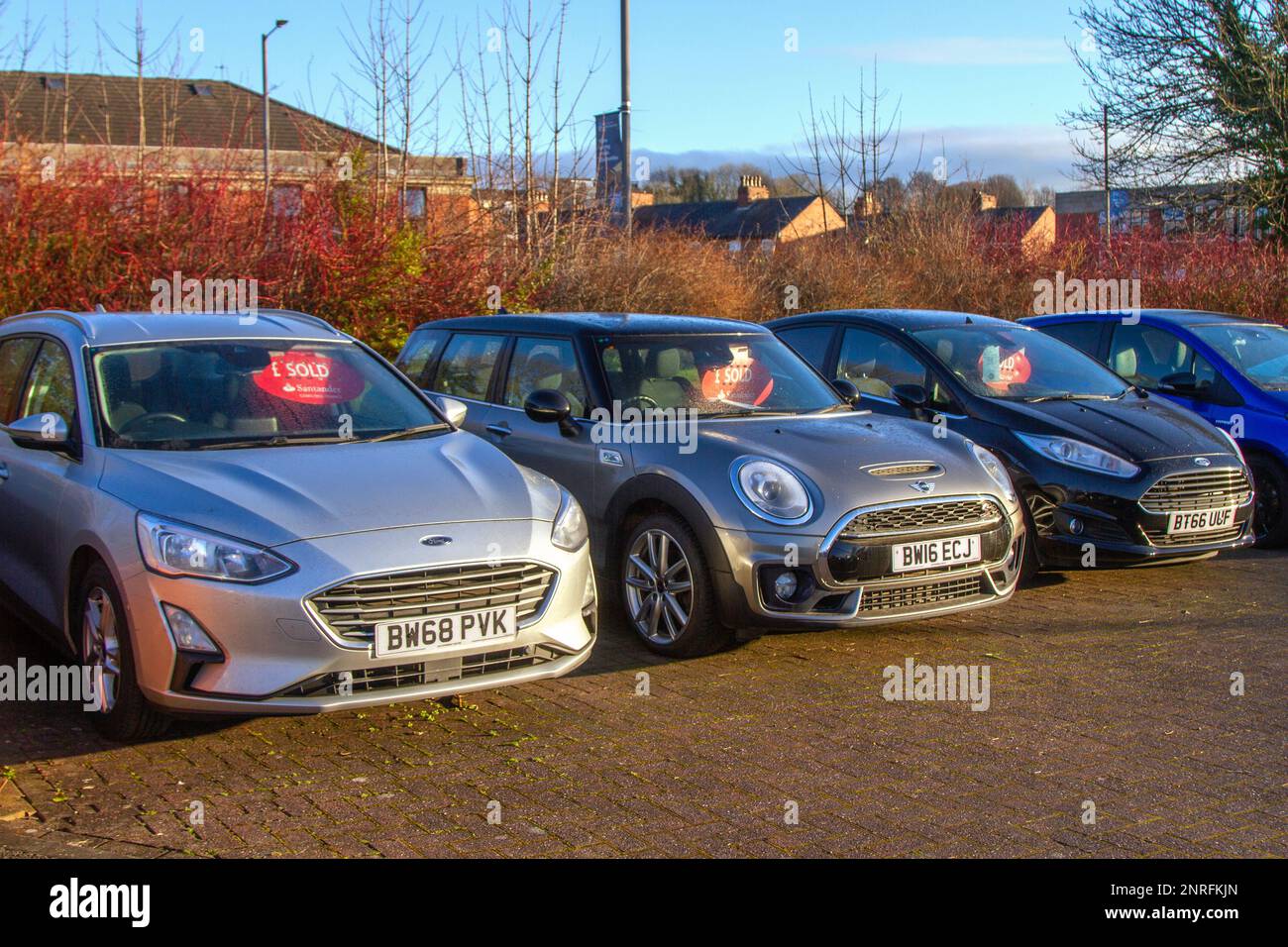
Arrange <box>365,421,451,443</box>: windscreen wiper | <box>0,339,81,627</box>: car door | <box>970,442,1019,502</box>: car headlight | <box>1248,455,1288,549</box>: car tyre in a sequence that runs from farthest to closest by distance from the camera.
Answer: <box>1248,455,1288,549</box>: car tyre, <box>970,442,1019,502</box>: car headlight, <box>365,421,451,443</box>: windscreen wiper, <box>0,339,81,627</box>: car door

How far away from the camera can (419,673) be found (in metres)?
4.95

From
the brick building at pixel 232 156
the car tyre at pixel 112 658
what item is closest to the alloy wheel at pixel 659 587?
the car tyre at pixel 112 658

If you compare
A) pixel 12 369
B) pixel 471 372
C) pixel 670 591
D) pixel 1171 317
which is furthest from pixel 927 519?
pixel 1171 317

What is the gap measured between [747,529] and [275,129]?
4271 cm

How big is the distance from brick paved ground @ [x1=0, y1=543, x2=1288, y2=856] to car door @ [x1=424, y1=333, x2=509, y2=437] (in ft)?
7.06

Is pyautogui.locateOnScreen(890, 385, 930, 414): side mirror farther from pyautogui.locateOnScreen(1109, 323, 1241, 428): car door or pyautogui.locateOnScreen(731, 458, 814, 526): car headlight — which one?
pyautogui.locateOnScreen(1109, 323, 1241, 428): car door

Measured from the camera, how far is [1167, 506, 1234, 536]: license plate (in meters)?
8.03

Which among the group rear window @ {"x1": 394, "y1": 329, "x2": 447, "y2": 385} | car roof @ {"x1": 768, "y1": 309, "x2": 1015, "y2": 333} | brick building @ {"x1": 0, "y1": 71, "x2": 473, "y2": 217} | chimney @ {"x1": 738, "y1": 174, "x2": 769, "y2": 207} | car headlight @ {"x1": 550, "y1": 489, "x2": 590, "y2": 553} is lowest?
car headlight @ {"x1": 550, "y1": 489, "x2": 590, "y2": 553}

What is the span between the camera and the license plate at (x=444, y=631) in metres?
4.85

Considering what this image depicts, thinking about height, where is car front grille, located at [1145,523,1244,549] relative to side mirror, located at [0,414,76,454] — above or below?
below

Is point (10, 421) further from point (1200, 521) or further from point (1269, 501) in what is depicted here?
point (1269, 501)

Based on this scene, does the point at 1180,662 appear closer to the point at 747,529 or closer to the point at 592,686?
the point at 747,529

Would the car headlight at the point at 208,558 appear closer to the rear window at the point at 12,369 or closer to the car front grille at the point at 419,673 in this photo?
the car front grille at the point at 419,673

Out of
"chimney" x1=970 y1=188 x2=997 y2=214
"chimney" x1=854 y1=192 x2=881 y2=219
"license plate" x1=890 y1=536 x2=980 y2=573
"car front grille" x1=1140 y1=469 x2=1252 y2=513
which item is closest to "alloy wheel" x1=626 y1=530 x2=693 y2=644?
"license plate" x1=890 y1=536 x2=980 y2=573
